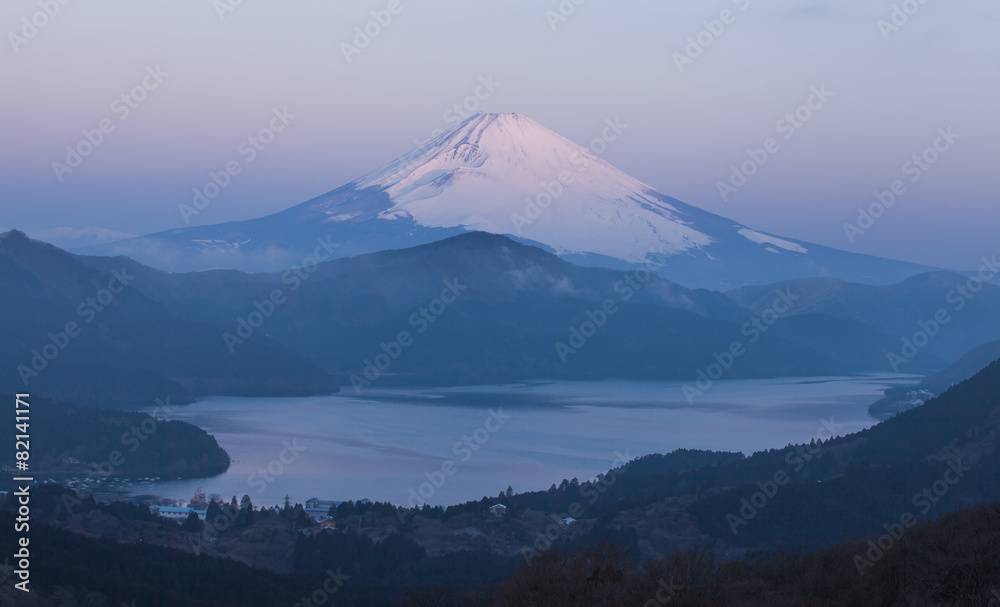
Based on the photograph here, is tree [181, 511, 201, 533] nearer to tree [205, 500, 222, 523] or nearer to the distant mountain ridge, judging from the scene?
tree [205, 500, 222, 523]

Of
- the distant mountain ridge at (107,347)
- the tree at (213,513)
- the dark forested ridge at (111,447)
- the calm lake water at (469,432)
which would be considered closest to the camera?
the tree at (213,513)

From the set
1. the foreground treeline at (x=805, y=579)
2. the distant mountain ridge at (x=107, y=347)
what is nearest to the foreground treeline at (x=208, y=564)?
the foreground treeline at (x=805, y=579)

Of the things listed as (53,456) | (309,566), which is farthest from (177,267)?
(309,566)

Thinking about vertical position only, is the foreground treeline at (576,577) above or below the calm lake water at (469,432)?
below

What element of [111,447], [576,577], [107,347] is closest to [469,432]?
[111,447]

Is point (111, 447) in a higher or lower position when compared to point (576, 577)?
higher

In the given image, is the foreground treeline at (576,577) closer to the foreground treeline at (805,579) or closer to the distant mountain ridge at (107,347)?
the foreground treeline at (805,579)

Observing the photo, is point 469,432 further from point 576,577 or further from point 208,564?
point 576,577
